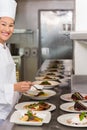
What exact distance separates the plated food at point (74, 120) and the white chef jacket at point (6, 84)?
396 mm

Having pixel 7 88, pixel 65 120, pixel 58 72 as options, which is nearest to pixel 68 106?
pixel 65 120

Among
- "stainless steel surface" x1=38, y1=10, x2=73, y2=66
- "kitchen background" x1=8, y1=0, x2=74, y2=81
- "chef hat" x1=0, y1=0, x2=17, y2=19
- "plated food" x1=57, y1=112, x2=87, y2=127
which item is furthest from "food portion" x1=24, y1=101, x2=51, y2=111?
"stainless steel surface" x1=38, y1=10, x2=73, y2=66

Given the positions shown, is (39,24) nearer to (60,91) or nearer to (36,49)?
(36,49)

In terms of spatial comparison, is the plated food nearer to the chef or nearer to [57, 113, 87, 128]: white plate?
[57, 113, 87, 128]: white plate

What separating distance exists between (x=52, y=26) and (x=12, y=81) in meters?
3.19

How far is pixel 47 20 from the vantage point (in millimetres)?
5273

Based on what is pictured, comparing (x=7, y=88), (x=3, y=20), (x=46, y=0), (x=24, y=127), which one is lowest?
(x=24, y=127)

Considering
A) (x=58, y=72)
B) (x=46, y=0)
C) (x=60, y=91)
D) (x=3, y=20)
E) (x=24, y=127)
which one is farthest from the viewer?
(x=46, y=0)

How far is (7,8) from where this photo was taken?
223 centimetres

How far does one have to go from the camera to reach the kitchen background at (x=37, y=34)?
525 cm

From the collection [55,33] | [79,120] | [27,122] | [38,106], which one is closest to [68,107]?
[38,106]

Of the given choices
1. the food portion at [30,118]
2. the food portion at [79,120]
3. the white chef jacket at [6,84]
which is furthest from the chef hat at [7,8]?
the food portion at [79,120]

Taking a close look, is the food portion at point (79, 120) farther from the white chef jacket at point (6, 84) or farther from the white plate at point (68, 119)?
the white chef jacket at point (6, 84)

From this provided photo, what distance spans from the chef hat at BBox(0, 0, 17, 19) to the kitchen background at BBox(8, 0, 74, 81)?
289 centimetres
